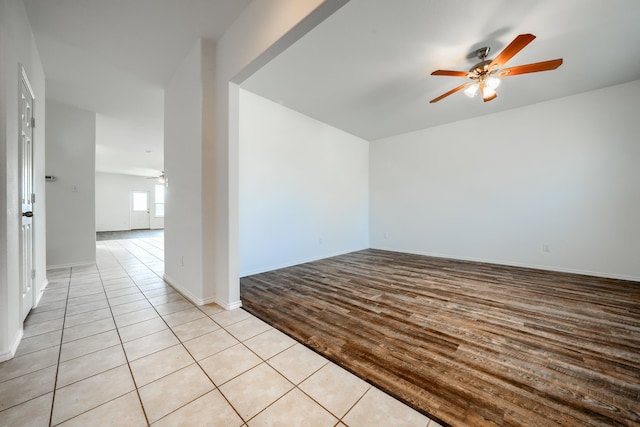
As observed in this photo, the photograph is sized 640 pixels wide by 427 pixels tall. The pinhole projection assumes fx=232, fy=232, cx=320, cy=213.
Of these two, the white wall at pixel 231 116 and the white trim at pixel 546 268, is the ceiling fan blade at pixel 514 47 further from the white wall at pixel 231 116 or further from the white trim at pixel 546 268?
the white trim at pixel 546 268

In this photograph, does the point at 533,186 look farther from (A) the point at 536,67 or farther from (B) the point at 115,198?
(B) the point at 115,198

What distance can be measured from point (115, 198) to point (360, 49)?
39.5 feet

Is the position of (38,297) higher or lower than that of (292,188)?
lower

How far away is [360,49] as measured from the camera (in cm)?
246

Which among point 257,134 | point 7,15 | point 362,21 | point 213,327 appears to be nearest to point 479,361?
point 213,327

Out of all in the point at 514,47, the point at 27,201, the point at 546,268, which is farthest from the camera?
the point at 546,268

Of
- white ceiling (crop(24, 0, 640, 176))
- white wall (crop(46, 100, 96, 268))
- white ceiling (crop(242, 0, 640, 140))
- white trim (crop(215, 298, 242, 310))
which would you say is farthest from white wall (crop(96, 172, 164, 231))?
white trim (crop(215, 298, 242, 310))

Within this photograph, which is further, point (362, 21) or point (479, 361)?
point (362, 21)

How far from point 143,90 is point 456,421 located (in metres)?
4.92

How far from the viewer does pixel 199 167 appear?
2408 millimetres

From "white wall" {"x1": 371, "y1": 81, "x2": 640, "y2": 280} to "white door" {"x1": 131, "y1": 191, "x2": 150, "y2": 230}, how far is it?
37.3ft

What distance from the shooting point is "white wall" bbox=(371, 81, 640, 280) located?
336 centimetres

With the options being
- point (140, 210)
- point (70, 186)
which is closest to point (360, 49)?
point (70, 186)

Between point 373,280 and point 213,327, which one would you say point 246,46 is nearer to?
point 213,327
